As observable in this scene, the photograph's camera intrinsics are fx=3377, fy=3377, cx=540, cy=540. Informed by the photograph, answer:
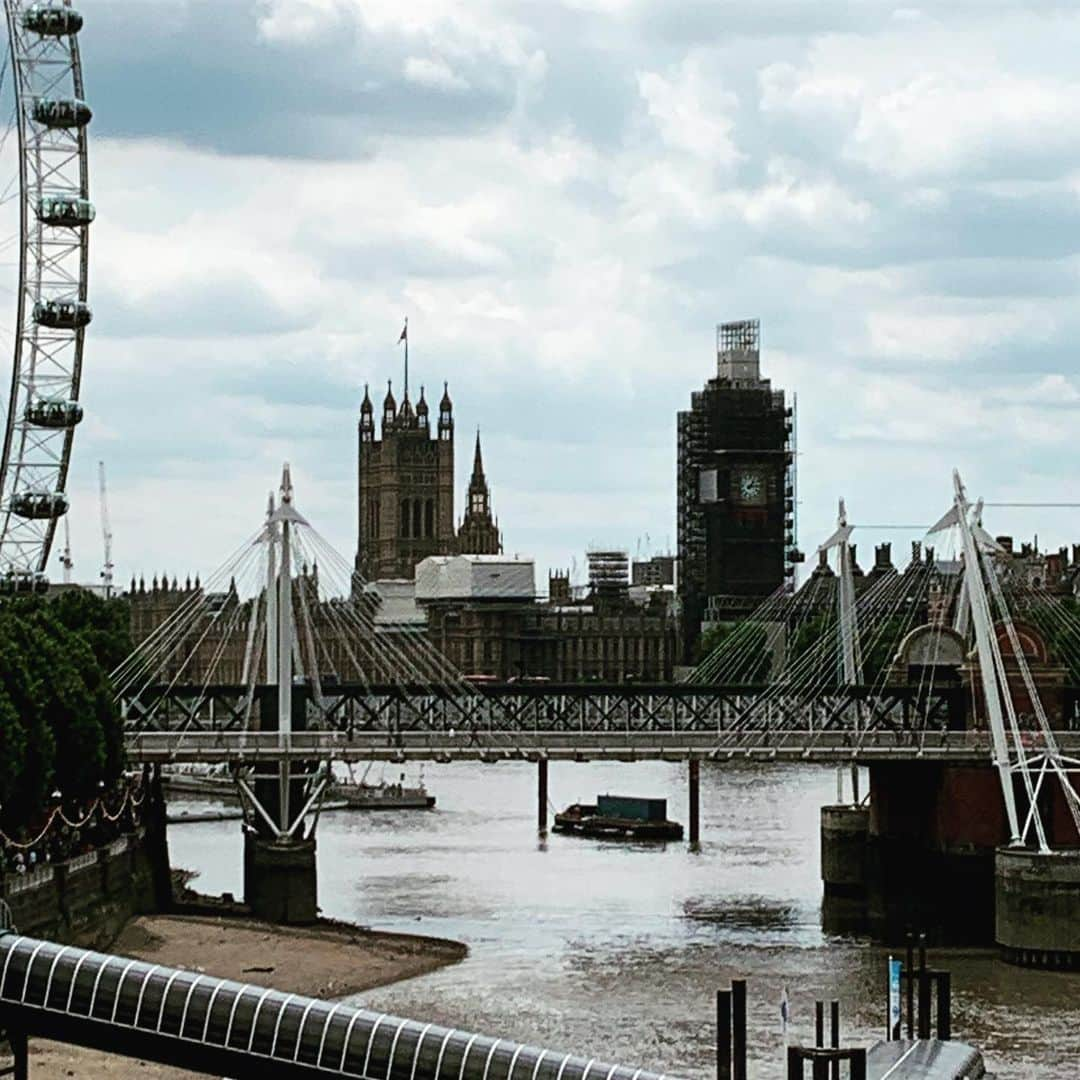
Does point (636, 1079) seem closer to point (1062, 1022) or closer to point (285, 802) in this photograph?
point (1062, 1022)

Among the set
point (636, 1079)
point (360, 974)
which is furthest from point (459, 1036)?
point (360, 974)

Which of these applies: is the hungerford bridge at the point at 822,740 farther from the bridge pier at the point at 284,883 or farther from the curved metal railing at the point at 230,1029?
the curved metal railing at the point at 230,1029

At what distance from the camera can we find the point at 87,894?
6147 cm

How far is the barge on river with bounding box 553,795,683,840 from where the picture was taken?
9544 cm

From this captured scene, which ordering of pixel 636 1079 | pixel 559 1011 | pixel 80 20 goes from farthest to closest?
pixel 80 20 → pixel 559 1011 → pixel 636 1079

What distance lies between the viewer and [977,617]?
67.8 metres

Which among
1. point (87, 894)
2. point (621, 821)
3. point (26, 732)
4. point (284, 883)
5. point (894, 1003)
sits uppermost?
point (26, 732)

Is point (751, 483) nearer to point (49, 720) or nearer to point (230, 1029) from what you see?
point (49, 720)

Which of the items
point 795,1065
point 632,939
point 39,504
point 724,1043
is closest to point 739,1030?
point 724,1043

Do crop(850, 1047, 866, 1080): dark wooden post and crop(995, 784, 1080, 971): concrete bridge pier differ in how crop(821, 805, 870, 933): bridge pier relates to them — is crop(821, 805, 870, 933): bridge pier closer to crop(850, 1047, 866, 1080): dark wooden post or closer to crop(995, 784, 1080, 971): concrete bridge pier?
crop(995, 784, 1080, 971): concrete bridge pier

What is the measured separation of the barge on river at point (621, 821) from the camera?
95438 millimetres

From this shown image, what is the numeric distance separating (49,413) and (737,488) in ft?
337

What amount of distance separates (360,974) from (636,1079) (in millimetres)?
22015

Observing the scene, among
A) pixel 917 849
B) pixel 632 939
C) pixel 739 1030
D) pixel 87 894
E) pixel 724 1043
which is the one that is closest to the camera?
pixel 724 1043
